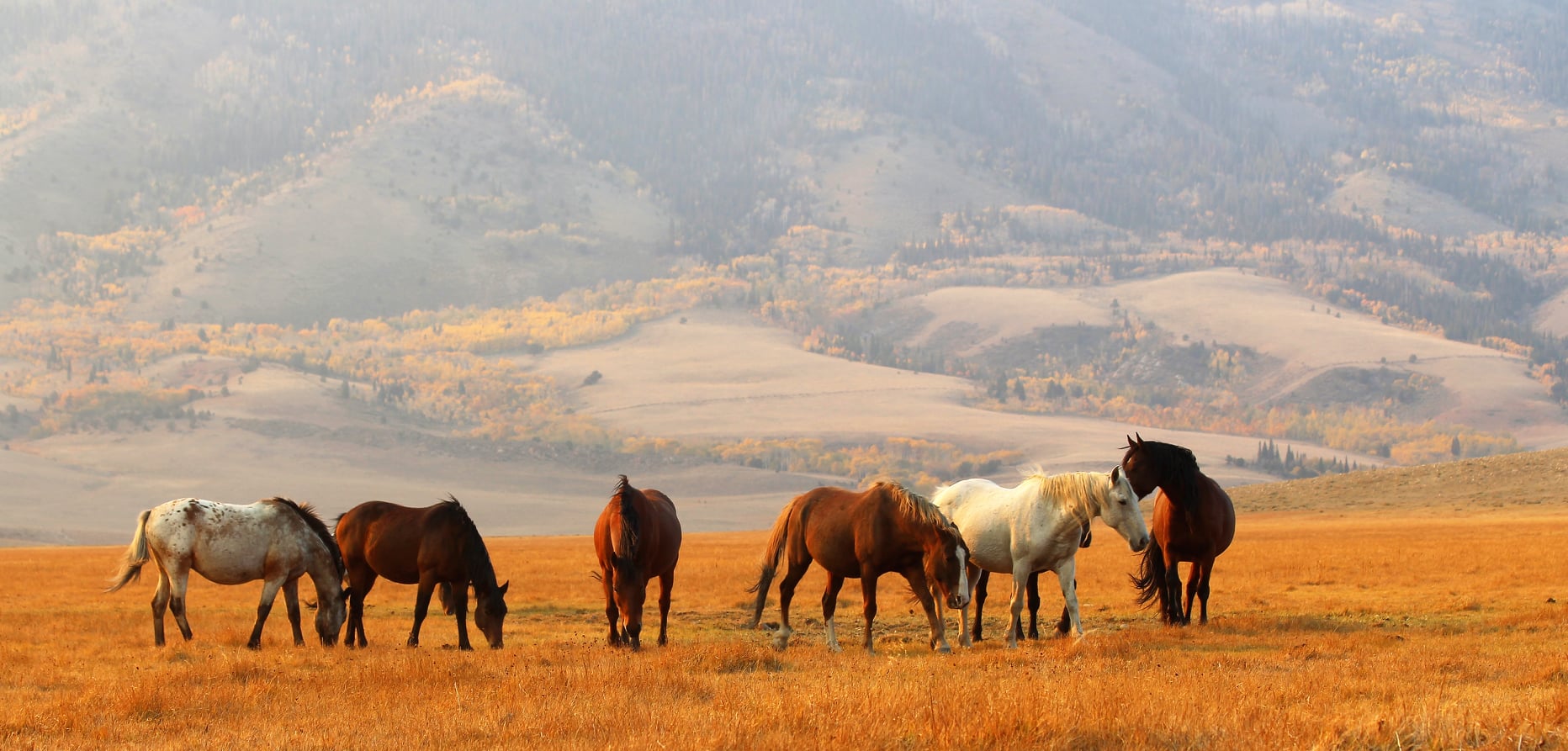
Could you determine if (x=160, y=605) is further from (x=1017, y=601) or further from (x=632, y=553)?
(x=1017, y=601)

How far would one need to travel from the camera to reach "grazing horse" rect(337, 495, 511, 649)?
17.4 m

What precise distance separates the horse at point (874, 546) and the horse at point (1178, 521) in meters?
3.46

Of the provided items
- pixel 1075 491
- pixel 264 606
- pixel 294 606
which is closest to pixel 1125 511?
pixel 1075 491

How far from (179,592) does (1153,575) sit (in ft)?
43.0

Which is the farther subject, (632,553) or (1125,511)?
A: (632,553)

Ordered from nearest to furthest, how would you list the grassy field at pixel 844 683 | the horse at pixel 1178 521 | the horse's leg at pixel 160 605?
the grassy field at pixel 844 683 → the horse's leg at pixel 160 605 → the horse at pixel 1178 521

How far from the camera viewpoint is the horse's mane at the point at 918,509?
1619 centimetres

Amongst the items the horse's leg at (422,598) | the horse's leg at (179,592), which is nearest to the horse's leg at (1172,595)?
the horse's leg at (422,598)

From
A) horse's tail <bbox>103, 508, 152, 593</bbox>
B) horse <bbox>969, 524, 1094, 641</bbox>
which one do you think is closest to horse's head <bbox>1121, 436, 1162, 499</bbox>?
horse <bbox>969, 524, 1094, 641</bbox>

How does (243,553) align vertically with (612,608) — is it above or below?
above

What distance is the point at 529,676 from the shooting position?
13281 mm

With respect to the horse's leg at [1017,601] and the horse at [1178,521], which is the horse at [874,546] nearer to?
the horse's leg at [1017,601]

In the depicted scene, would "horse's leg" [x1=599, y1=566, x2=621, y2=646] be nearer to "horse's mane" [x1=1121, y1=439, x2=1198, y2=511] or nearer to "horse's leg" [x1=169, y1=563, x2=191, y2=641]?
"horse's leg" [x1=169, y1=563, x2=191, y2=641]

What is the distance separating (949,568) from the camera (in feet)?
52.5
